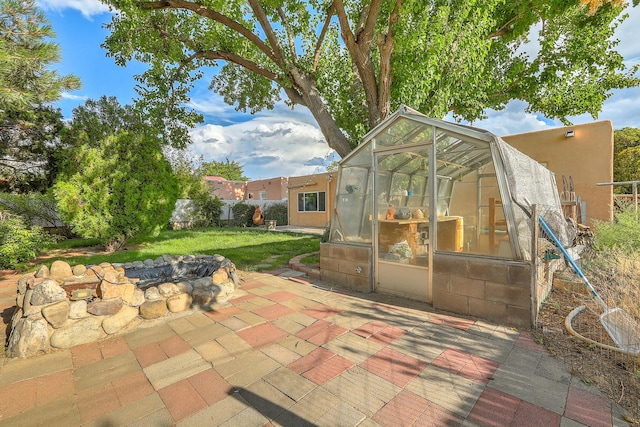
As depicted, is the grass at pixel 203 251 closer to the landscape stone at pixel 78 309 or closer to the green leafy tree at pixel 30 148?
the green leafy tree at pixel 30 148

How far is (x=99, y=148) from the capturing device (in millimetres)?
7496

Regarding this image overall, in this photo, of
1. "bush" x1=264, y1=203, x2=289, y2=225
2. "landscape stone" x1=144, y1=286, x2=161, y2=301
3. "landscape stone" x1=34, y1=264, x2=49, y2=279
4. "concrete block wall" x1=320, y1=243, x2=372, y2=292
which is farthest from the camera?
"bush" x1=264, y1=203, x2=289, y2=225

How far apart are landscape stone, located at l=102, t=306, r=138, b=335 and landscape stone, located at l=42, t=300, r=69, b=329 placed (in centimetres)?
35

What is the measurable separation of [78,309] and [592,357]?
16.7ft

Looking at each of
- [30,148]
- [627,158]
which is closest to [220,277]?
[30,148]

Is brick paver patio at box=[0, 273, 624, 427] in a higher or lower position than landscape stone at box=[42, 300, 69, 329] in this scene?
lower

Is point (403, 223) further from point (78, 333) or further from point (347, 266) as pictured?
point (78, 333)

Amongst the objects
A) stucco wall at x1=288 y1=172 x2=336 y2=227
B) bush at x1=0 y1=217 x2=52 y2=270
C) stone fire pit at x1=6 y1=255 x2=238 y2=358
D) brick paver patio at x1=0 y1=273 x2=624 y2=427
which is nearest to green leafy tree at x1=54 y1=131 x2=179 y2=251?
bush at x1=0 y1=217 x2=52 y2=270

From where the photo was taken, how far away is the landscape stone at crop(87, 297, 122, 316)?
304 centimetres

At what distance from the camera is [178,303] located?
3656 millimetres

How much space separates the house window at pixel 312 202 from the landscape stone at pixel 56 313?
1327 centimetres

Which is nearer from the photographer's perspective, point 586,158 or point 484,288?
point 484,288

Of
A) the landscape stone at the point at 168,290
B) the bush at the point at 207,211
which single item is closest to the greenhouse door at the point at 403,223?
the landscape stone at the point at 168,290

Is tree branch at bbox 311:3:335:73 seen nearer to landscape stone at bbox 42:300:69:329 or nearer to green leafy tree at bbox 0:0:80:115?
green leafy tree at bbox 0:0:80:115
